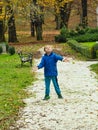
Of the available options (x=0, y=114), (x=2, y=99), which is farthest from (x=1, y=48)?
(x=0, y=114)

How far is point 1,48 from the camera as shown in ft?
115

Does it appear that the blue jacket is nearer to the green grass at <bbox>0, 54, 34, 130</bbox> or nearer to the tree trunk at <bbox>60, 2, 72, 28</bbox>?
the green grass at <bbox>0, 54, 34, 130</bbox>

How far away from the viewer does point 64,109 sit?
11.9 m

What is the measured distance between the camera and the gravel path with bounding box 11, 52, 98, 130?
10.2 meters

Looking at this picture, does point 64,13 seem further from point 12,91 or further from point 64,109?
point 64,109

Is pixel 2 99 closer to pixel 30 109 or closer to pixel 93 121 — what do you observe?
pixel 30 109

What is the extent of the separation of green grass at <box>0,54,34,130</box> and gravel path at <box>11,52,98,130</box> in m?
0.26

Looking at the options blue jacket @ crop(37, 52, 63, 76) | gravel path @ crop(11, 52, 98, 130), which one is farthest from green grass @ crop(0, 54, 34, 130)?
blue jacket @ crop(37, 52, 63, 76)

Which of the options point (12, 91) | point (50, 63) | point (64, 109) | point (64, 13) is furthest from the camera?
point (64, 13)

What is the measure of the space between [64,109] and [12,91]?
3879 mm

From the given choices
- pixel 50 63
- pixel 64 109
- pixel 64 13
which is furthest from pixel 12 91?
pixel 64 13

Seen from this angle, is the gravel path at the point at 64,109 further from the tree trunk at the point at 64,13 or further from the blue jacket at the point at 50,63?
the tree trunk at the point at 64,13

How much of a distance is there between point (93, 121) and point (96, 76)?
30.6ft

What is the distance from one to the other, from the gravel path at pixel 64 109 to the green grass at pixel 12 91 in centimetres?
26
